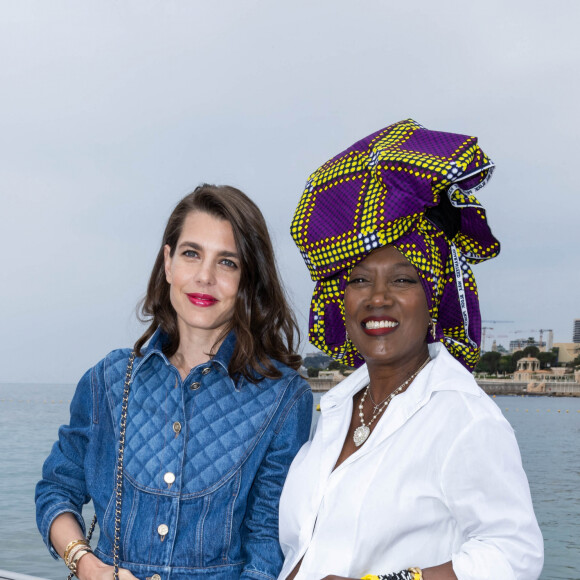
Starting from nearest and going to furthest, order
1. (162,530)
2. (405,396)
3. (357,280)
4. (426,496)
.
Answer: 1. (426,496)
2. (405,396)
3. (357,280)
4. (162,530)

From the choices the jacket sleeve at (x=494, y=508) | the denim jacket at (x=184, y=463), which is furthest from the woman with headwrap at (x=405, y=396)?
the denim jacket at (x=184, y=463)

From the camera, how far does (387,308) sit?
1.96 metres

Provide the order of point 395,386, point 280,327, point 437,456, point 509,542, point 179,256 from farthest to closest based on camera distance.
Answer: point 280,327
point 179,256
point 395,386
point 437,456
point 509,542

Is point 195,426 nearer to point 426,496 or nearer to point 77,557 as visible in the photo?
point 77,557

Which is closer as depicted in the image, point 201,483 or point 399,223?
→ point 399,223

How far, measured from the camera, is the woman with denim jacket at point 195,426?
219 centimetres

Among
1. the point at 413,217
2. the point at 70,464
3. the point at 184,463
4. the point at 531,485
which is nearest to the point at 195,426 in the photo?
the point at 184,463

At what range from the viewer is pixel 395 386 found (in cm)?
207

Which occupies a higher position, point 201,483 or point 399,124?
point 399,124

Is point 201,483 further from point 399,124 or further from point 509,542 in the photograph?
point 399,124

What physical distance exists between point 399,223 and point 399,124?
0.35 m

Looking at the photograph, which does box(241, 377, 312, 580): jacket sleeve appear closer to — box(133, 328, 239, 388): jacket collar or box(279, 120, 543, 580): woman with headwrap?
box(279, 120, 543, 580): woman with headwrap

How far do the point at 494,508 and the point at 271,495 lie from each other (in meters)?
0.79


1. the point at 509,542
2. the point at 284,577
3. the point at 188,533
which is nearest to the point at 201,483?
the point at 188,533
